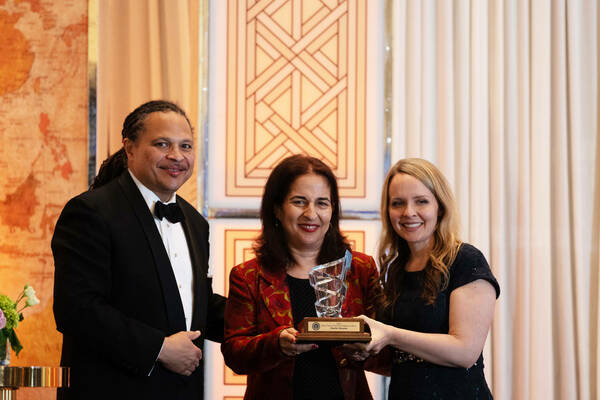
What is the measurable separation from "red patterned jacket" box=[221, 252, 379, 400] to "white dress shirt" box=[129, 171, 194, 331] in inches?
6.1

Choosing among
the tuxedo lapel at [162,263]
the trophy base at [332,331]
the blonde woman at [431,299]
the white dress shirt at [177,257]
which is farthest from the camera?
the white dress shirt at [177,257]

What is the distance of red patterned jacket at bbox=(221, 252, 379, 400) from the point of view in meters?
2.62

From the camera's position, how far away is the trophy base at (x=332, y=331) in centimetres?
245

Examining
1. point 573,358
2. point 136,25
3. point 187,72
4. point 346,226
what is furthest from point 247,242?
point 573,358

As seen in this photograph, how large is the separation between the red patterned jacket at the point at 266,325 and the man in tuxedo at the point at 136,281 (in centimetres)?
15

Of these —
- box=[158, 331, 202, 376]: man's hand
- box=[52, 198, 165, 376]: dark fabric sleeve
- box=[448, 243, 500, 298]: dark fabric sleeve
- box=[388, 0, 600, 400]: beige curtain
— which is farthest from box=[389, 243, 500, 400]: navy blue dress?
box=[388, 0, 600, 400]: beige curtain

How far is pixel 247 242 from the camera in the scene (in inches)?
166

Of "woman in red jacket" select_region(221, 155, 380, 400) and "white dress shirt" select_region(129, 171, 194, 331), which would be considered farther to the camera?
"white dress shirt" select_region(129, 171, 194, 331)

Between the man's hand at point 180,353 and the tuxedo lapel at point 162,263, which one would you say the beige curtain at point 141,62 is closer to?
the tuxedo lapel at point 162,263

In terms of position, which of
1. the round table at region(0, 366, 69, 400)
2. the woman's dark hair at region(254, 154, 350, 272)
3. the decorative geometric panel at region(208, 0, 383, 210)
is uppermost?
the decorative geometric panel at region(208, 0, 383, 210)

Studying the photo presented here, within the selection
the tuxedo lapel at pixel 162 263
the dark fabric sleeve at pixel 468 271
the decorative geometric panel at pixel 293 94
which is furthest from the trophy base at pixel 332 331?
the decorative geometric panel at pixel 293 94

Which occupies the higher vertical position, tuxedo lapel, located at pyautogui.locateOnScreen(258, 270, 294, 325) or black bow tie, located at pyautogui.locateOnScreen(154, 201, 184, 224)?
black bow tie, located at pyautogui.locateOnScreen(154, 201, 184, 224)

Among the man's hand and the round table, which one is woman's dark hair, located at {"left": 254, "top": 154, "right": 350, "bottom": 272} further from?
the round table

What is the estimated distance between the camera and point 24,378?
10.4 feet
